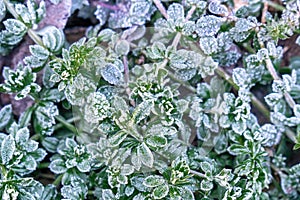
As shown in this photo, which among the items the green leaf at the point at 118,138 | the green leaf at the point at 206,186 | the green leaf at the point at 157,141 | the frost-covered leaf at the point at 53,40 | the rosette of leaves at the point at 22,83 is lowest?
the green leaf at the point at 206,186

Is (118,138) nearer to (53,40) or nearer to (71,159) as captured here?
(71,159)

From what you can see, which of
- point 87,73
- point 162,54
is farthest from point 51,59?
point 162,54

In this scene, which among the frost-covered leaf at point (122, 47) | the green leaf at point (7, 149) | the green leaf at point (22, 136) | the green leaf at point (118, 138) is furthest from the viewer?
the frost-covered leaf at point (122, 47)

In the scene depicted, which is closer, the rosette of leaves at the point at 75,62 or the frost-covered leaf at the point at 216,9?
the rosette of leaves at the point at 75,62

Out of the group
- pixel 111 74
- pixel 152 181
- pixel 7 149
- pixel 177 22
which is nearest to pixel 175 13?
pixel 177 22

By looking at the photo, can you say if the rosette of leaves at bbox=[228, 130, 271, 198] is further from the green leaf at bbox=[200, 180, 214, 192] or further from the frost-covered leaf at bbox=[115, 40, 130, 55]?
the frost-covered leaf at bbox=[115, 40, 130, 55]

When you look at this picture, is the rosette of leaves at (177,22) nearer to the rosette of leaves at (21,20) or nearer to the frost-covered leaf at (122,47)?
the frost-covered leaf at (122,47)

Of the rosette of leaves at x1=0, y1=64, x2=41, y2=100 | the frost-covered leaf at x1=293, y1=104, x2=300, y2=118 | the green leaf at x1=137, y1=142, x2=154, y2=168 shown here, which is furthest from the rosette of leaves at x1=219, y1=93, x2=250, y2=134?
the rosette of leaves at x1=0, y1=64, x2=41, y2=100

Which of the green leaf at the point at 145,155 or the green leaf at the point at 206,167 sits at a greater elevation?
the green leaf at the point at 145,155

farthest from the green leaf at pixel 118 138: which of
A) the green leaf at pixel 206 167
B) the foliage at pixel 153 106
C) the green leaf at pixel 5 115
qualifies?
the green leaf at pixel 5 115
